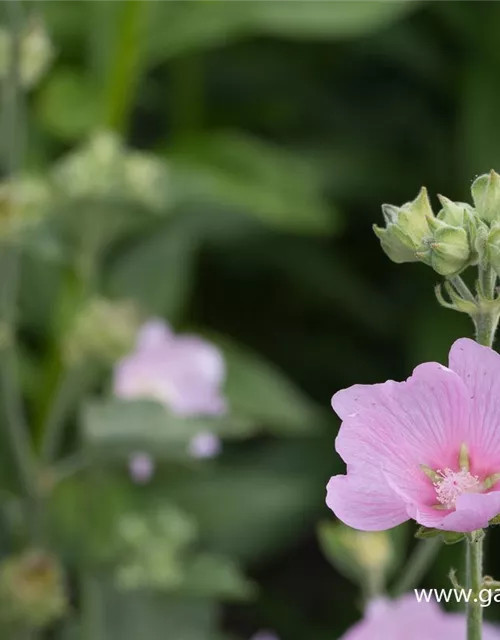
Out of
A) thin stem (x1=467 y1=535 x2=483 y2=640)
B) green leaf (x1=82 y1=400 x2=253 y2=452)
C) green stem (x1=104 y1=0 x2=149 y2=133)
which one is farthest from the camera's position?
green stem (x1=104 y1=0 x2=149 y2=133)

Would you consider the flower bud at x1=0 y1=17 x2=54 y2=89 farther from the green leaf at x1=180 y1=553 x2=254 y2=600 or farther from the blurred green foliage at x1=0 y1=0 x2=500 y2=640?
the green leaf at x1=180 y1=553 x2=254 y2=600

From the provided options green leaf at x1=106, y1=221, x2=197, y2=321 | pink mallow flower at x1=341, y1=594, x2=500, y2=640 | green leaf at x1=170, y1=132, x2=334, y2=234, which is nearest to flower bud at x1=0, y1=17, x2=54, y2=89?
green leaf at x1=170, y1=132, x2=334, y2=234

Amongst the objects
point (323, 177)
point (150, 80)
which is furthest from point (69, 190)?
point (150, 80)

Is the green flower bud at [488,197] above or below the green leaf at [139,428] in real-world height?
below

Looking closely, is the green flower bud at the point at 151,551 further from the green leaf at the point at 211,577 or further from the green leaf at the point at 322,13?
the green leaf at the point at 322,13

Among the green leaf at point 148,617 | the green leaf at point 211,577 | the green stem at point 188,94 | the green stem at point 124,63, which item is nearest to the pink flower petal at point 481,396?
the green leaf at point 211,577

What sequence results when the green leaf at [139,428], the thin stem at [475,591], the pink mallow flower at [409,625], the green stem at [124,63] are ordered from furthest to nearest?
the green stem at [124,63] < the green leaf at [139,428] < the pink mallow flower at [409,625] < the thin stem at [475,591]

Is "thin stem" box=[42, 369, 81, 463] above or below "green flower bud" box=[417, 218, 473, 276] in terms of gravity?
above
